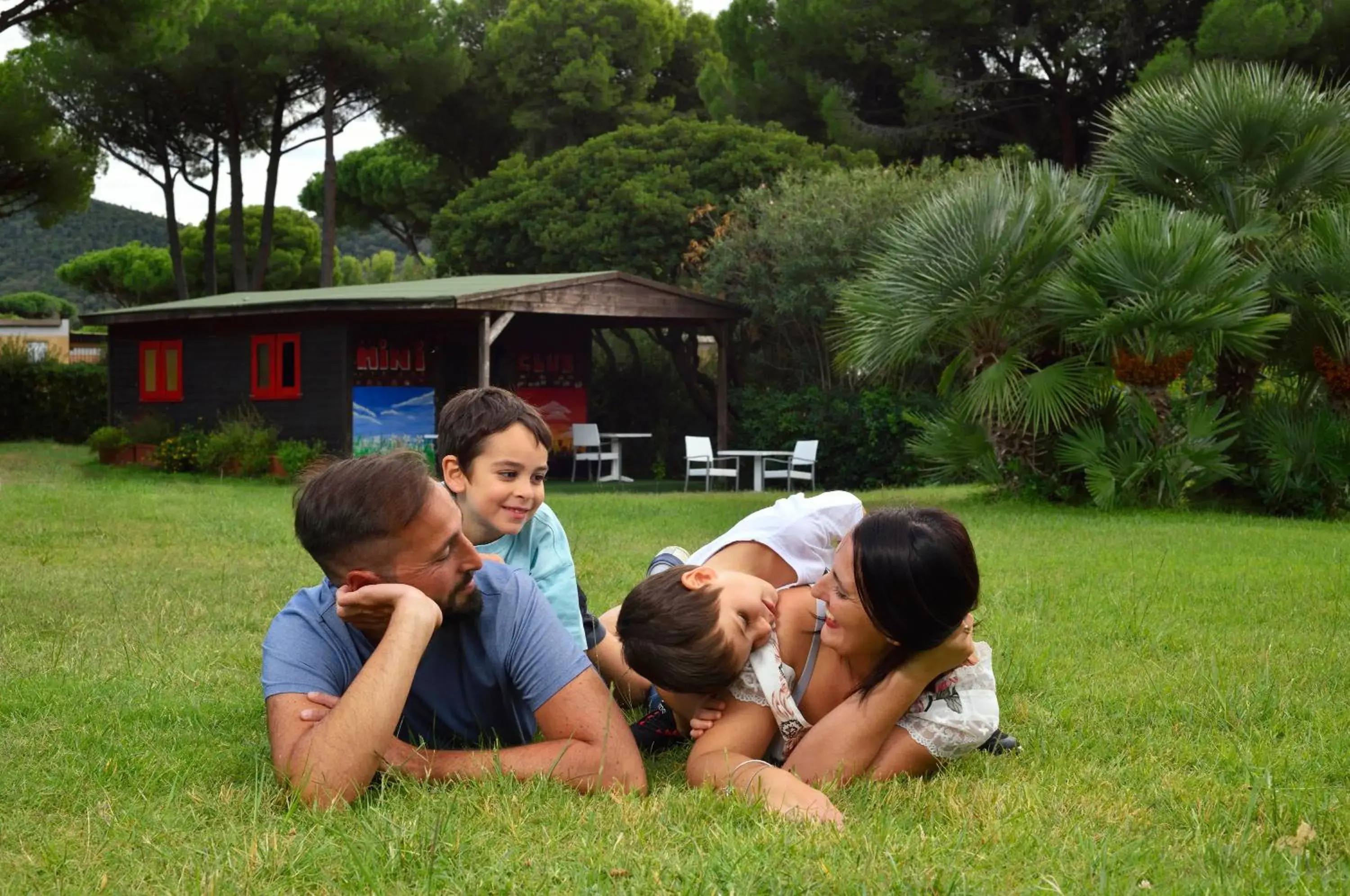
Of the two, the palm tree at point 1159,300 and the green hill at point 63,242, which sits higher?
the green hill at point 63,242

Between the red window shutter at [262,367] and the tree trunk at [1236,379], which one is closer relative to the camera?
the tree trunk at [1236,379]

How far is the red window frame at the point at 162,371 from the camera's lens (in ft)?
78.9

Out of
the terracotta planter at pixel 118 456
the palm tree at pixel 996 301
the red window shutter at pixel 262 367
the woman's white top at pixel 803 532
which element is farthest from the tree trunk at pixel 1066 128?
the woman's white top at pixel 803 532

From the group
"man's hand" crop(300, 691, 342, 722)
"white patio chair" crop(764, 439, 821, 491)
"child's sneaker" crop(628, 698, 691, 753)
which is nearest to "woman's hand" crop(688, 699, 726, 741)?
"child's sneaker" crop(628, 698, 691, 753)

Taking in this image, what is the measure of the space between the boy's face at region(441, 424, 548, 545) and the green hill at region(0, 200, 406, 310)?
76491 mm

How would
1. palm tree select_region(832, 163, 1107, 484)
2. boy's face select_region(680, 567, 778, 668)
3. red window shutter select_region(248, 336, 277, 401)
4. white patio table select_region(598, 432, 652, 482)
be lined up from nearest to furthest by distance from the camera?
boy's face select_region(680, 567, 778, 668) < palm tree select_region(832, 163, 1107, 484) < red window shutter select_region(248, 336, 277, 401) < white patio table select_region(598, 432, 652, 482)

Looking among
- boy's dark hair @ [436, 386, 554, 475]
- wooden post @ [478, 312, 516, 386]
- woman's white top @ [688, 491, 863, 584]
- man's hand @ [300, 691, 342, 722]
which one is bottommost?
man's hand @ [300, 691, 342, 722]

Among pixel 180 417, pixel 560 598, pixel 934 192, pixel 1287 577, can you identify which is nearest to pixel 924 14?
pixel 934 192

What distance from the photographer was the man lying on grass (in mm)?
3170

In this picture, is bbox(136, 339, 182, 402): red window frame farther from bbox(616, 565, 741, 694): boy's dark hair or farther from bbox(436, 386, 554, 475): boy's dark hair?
bbox(616, 565, 741, 694): boy's dark hair

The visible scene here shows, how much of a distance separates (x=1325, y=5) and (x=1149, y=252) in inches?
721

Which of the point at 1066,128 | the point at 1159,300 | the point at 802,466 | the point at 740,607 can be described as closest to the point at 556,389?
the point at 802,466

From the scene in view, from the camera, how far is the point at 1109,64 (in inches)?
1174

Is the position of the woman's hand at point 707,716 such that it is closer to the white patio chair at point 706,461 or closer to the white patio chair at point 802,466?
the white patio chair at point 802,466
